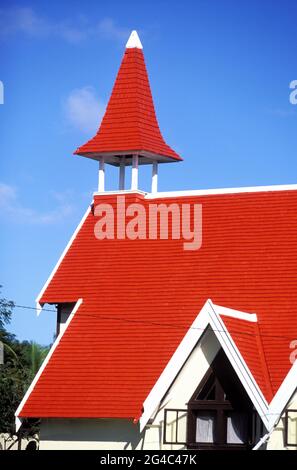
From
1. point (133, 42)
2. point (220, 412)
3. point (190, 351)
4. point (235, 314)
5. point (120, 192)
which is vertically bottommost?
point (220, 412)

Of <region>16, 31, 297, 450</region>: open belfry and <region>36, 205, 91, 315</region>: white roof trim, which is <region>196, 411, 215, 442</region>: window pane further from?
<region>36, 205, 91, 315</region>: white roof trim

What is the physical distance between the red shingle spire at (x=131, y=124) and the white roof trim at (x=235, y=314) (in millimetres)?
7076

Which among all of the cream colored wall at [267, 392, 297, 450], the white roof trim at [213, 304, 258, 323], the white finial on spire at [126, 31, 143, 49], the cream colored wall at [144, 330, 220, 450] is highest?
the white finial on spire at [126, 31, 143, 49]

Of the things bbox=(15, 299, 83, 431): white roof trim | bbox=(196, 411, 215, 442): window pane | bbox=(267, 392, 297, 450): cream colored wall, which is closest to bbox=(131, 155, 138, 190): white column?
bbox=(15, 299, 83, 431): white roof trim

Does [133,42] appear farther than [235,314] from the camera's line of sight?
Yes

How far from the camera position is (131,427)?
33781 mm

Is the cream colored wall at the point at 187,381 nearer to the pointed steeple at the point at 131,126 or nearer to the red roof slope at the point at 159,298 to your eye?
the red roof slope at the point at 159,298

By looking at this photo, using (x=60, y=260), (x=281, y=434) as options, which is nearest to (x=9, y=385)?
(x=60, y=260)

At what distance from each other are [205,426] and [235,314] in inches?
122

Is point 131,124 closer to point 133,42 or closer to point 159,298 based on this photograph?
point 133,42

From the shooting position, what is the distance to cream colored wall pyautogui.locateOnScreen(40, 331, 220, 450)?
33094mm

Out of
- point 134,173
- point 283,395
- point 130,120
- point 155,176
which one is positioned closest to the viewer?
point 283,395

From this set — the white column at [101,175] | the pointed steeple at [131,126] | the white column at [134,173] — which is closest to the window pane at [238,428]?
the white column at [134,173]

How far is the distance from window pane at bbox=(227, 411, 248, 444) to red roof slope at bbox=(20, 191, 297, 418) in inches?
42.6
